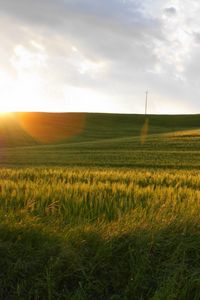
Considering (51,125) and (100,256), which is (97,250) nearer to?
(100,256)

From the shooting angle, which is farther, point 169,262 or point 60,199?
point 60,199

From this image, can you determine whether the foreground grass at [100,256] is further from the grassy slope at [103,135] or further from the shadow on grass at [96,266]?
the grassy slope at [103,135]

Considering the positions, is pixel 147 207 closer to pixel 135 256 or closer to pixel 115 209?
pixel 115 209

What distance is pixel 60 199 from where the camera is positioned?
6473 millimetres

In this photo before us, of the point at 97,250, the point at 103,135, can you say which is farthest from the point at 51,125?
the point at 97,250

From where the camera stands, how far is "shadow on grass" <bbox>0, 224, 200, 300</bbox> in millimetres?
4367

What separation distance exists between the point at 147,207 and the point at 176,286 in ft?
6.08

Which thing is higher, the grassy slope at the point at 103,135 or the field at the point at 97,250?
the field at the point at 97,250

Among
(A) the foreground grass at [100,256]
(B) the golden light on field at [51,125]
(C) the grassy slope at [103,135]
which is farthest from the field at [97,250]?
(B) the golden light on field at [51,125]

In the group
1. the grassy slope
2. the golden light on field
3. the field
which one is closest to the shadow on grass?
the field

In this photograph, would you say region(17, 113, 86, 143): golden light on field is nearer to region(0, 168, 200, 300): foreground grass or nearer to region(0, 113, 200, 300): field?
region(0, 113, 200, 300): field

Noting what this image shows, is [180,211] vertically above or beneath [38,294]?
above

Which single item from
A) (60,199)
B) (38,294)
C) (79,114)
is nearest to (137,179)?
(60,199)

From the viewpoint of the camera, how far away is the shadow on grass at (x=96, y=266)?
172 inches
